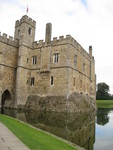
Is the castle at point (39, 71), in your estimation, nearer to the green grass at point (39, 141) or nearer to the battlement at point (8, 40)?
the battlement at point (8, 40)

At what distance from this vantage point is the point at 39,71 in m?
33.1

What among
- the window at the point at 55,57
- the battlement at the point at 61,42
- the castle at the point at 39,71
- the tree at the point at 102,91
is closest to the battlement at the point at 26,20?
the castle at the point at 39,71

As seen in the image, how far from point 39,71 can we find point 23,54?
4.07 m

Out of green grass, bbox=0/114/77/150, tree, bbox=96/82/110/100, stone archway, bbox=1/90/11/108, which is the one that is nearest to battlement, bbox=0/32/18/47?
stone archway, bbox=1/90/11/108

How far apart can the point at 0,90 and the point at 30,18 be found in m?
14.4

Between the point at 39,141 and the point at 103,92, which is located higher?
the point at 103,92

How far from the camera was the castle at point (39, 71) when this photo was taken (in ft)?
98.0

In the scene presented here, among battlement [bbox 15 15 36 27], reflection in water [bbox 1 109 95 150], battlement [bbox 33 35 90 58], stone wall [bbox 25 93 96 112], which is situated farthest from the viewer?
battlement [bbox 15 15 36 27]

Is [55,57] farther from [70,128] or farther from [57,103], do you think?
[70,128]

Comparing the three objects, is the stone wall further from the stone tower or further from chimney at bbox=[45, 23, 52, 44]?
chimney at bbox=[45, 23, 52, 44]

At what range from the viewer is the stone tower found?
31.3 m

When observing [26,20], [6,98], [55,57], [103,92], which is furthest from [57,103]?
[103,92]

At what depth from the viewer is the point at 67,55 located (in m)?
30.5

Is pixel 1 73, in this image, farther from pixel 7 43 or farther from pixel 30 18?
pixel 30 18
